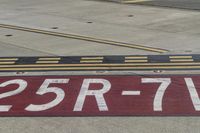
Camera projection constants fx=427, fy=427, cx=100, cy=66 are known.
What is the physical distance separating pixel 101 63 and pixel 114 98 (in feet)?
9.65

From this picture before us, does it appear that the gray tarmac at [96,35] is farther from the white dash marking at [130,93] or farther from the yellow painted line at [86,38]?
the white dash marking at [130,93]

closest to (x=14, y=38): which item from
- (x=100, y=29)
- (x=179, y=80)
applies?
(x=100, y=29)

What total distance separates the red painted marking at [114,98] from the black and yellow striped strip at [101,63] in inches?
34.4

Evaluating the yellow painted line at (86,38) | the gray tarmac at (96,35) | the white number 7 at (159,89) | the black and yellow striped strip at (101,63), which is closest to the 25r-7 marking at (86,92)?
the white number 7 at (159,89)

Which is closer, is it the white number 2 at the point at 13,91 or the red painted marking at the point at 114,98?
the red painted marking at the point at 114,98

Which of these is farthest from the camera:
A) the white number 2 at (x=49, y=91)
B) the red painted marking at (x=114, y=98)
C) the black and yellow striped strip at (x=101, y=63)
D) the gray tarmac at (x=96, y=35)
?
the black and yellow striped strip at (x=101, y=63)

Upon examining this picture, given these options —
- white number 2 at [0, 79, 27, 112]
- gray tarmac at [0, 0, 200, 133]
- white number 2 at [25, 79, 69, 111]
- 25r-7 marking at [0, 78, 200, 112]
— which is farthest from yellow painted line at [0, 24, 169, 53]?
white number 2 at [0, 79, 27, 112]

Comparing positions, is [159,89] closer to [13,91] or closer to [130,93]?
[130,93]

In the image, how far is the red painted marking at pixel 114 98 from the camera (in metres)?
8.36

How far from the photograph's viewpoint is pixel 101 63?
1188cm

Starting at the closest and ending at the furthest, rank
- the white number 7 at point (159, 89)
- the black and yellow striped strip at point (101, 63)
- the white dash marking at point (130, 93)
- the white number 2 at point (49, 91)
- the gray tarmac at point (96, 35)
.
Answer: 1. the gray tarmac at point (96, 35)
2. the white number 7 at point (159, 89)
3. the white number 2 at point (49, 91)
4. the white dash marking at point (130, 93)
5. the black and yellow striped strip at point (101, 63)

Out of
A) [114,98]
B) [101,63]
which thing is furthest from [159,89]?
[101,63]
